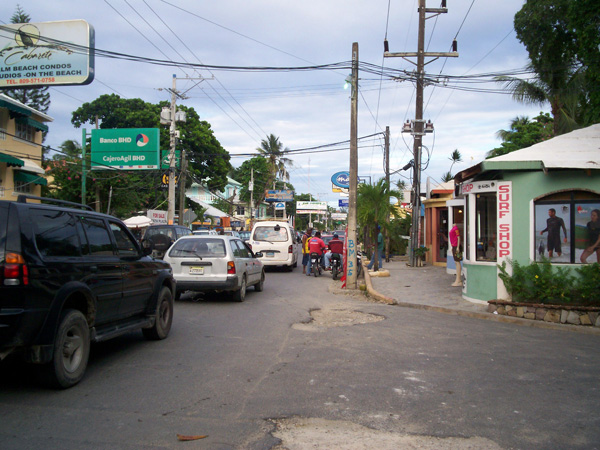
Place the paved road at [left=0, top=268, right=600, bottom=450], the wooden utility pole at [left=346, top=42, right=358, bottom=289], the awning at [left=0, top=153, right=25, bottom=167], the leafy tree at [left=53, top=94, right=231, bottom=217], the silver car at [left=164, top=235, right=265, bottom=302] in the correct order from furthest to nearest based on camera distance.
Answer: the leafy tree at [left=53, top=94, right=231, bottom=217] → the awning at [left=0, top=153, right=25, bottom=167] → the wooden utility pole at [left=346, top=42, right=358, bottom=289] → the silver car at [left=164, top=235, right=265, bottom=302] → the paved road at [left=0, top=268, right=600, bottom=450]

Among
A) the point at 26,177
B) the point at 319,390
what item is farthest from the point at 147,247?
the point at 26,177

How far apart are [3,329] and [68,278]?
87 cm

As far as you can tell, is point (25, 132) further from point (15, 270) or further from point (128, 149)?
point (15, 270)

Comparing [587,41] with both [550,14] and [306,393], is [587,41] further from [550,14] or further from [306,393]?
[306,393]

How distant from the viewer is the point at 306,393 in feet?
17.7

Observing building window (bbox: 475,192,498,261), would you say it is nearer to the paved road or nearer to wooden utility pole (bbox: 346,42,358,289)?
the paved road

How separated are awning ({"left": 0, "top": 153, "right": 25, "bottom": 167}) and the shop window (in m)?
21.6

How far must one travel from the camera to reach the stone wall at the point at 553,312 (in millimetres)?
9703

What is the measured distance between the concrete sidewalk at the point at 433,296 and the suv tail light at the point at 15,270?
8810mm

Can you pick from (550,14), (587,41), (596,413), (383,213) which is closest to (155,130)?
(383,213)

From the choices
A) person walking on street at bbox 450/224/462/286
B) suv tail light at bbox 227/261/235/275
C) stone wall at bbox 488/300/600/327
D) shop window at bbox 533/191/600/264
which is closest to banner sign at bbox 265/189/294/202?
person walking on street at bbox 450/224/462/286

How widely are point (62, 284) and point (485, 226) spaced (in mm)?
Result: 9303

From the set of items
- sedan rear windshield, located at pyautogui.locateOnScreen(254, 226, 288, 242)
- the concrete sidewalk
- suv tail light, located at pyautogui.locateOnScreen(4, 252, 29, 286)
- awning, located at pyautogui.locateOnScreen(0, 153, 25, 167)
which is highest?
awning, located at pyautogui.locateOnScreen(0, 153, 25, 167)

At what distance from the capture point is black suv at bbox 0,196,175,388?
4680 mm
